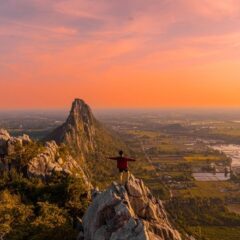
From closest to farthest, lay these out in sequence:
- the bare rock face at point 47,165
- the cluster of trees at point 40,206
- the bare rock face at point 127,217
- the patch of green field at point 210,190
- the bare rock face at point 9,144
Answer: the bare rock face at point 127,217, the cluster of trees at point 40,206, the bare rock face at point 47,165, the bare rock face at point 9,144, the patch of green field at point 210,190

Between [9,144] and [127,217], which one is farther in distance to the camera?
[9,144]

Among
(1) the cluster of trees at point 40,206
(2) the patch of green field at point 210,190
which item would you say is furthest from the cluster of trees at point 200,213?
(1) the cluster of trees at point 40,206

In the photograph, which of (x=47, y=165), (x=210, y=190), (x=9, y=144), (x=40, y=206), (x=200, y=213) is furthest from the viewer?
(x=210, y=190)

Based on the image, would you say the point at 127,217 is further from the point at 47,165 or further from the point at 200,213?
the point at 200,213

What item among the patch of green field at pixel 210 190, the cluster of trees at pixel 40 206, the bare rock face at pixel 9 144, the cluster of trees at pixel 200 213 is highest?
the bare rock face at pixel 9 144

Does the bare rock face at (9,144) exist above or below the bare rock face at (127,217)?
above

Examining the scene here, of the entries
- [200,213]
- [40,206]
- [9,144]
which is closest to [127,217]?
[40,206]

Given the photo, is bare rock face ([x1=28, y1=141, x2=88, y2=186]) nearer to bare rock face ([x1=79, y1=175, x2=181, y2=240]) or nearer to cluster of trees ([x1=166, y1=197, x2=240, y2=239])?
bare rock face ([x1=79, y1=175, x2=181, y2=240])

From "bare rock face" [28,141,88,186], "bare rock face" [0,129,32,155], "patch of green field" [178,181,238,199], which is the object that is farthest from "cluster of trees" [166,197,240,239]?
"bare rock face" [0,129,32,155]

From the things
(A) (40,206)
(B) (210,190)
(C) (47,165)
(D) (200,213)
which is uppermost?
(C) (47,165)

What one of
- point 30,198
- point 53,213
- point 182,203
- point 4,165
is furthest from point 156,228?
point 182,203

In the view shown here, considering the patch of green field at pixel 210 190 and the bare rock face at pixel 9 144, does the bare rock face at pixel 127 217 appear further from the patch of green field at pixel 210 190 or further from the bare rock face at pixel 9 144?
the patch of green field at pixel 210 190
